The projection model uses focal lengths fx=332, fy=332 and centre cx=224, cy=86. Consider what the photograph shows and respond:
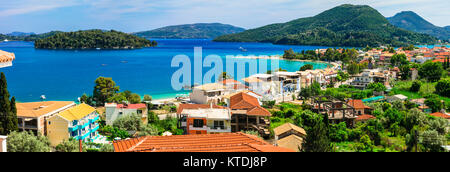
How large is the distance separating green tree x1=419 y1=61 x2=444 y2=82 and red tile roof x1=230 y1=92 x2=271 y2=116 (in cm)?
1253

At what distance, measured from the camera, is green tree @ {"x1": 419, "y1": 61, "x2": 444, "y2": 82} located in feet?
59.5

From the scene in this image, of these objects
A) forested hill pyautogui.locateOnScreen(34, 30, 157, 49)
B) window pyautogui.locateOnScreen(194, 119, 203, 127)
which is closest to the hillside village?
window pyautogui.locateOnScreen(194, 119, 203, 127)

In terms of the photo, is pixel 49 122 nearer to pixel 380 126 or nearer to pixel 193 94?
pixel 193 94

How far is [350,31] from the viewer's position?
70875mm

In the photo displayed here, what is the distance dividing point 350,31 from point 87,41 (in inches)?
2104

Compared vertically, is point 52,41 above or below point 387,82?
above

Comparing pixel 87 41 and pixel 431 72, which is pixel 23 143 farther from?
pixel 87 41

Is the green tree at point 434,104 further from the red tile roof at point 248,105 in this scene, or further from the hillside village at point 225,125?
the red tile roof at point 248,105

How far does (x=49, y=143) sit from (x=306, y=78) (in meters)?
14.6

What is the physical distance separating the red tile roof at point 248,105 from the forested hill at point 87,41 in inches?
2278

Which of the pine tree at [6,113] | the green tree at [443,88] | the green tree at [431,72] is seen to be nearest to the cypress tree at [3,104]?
the pine tree at [6,113]

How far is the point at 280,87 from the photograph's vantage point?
17.4m

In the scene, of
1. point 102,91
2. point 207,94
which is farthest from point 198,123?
point 102,91
